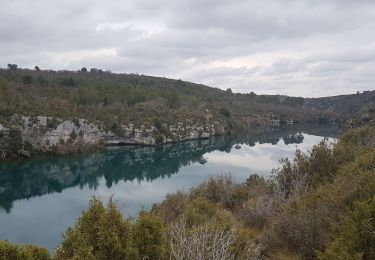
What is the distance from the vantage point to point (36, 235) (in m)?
25.8

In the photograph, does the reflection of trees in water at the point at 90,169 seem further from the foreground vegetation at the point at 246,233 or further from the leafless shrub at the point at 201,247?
the leafless shrub at the point at 201,247

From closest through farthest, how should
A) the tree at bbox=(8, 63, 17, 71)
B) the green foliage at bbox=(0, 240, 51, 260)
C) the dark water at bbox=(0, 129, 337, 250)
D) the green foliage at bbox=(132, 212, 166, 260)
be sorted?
the green foliage at bbox=(0, 240, 51, 260) → the green foliage at bbox=(132, 212, 166, 260) → the dark water at bbox=(0, 129, 337, 250) → the tree at bbox=(8, 63, 17, 71)

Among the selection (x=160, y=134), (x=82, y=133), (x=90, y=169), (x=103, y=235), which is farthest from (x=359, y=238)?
(x=160, y=134)

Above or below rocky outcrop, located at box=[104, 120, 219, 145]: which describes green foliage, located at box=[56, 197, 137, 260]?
above

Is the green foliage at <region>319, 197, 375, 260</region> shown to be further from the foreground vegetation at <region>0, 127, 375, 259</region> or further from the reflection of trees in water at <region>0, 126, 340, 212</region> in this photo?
the reflection of trees in water at <region>0, 126, 340, 212</region>

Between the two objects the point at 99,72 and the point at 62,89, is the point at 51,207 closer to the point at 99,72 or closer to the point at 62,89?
the point at 62,89

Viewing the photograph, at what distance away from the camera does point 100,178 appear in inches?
1822

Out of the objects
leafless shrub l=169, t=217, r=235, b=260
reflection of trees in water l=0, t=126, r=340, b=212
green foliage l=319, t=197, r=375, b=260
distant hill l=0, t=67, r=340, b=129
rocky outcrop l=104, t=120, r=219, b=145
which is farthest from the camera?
rocky outcrop l=104, t=120, r=219, b=145

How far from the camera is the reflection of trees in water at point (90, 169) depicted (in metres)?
41.4

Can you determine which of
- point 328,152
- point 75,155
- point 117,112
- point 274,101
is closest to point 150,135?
point 117,112

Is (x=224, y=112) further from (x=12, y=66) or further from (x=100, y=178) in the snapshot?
(x=100, y=178)

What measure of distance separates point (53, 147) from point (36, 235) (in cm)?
3552

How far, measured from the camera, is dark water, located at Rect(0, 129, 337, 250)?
2963 cm

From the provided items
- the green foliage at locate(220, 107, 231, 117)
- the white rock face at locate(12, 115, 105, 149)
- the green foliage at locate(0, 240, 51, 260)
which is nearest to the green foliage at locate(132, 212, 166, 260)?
the green foliage at locate(0, 240, 51, 260)
